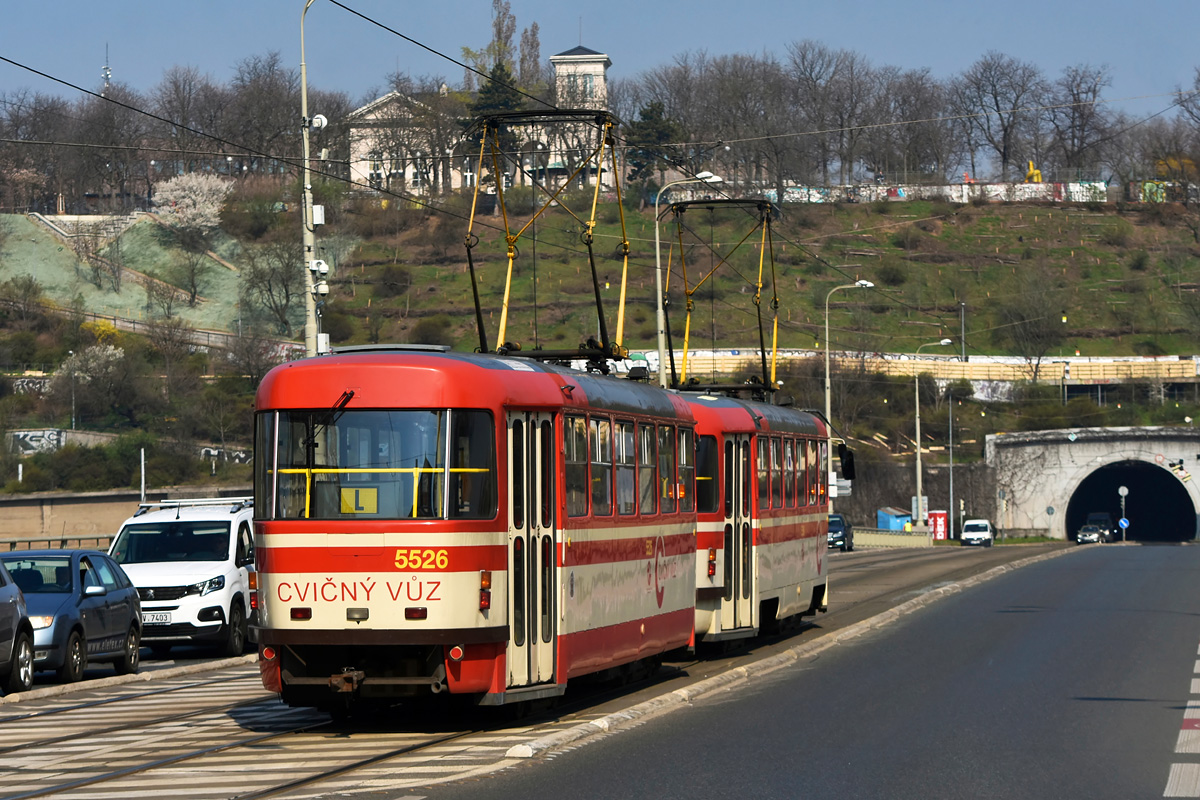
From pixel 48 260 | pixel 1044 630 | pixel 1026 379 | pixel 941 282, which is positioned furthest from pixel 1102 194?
pixel 1044 630

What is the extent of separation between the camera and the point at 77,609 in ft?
57.1

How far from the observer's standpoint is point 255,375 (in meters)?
85.2

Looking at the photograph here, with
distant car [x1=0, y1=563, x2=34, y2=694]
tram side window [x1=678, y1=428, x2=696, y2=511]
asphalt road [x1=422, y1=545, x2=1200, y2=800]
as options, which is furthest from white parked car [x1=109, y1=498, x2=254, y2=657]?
asphalt road [x1=422, y1=545, x2=1200, y2=800]

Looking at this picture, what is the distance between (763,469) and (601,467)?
6313 mm

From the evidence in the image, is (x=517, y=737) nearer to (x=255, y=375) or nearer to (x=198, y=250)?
(x=255, y=375)

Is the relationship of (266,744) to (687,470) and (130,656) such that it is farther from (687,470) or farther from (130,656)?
(130,656)

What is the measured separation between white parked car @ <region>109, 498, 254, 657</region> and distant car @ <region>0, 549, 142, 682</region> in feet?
5.63

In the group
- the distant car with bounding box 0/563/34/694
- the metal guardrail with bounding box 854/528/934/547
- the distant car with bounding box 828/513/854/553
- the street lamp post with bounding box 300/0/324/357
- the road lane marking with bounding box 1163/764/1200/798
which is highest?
the street lamp post with bounding box 300/0/324/357

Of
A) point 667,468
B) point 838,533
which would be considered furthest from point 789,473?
point 838,533

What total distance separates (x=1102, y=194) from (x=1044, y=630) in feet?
396

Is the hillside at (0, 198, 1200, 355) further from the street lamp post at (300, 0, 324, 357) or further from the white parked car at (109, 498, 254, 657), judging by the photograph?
the white parked car at (109, 498, 254, 657)

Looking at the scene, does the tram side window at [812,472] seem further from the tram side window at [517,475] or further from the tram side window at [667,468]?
the tram side window at [517,475]

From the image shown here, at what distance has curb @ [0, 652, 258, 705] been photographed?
603 inches

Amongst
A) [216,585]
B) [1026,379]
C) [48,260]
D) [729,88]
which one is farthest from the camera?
[729,88]
